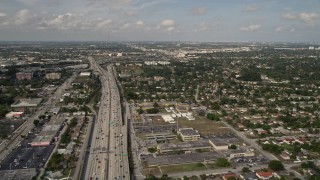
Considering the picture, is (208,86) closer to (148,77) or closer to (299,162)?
(148,77)

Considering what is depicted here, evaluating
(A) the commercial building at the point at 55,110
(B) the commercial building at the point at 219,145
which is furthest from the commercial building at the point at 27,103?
(B) the commercial building at the point at 219,145

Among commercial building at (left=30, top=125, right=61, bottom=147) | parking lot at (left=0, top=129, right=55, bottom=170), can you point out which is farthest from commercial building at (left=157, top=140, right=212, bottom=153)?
commercial building at (left=30, top=125, right=61, bottom=147)

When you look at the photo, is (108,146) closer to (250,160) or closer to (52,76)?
(250,160)

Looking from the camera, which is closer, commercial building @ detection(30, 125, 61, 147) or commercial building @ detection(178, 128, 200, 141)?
commercial building @ detection(30, 125, 61, 147)

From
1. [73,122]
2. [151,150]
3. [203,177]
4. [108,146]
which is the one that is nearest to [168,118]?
[151,150]

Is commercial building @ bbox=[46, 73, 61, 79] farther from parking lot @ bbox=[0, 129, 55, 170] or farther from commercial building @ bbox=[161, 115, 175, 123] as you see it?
parking lot @ bbox=[0, 129, 55, 170]

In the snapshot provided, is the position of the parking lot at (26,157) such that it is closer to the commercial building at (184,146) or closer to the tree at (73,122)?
the tree at (73,122)
